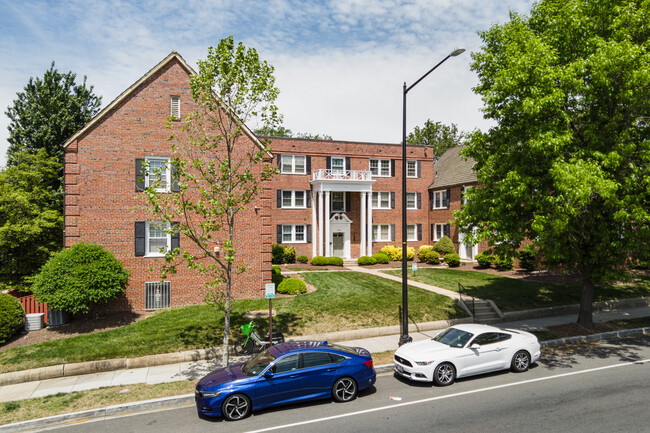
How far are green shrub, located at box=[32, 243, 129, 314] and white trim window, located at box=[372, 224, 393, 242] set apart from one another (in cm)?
2235

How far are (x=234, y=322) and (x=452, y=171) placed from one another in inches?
1016

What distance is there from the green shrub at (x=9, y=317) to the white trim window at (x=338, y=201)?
22628mm

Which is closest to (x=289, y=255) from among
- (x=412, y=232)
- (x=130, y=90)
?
(x=412, y=232)

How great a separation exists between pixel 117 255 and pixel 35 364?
556cm

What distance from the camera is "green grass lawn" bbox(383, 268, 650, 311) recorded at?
19.1 metres

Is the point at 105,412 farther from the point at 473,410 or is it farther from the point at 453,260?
the point at 453,260

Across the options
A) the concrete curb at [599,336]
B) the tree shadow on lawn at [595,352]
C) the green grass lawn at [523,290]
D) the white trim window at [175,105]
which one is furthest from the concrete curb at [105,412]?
the green grass lawn at [523,290]

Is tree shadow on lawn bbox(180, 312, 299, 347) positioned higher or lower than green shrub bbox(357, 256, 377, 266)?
lower

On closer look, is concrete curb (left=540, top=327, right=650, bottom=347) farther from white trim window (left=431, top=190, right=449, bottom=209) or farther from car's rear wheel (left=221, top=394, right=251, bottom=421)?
white trim window (left=431, top=190, right=449, bottom=209)

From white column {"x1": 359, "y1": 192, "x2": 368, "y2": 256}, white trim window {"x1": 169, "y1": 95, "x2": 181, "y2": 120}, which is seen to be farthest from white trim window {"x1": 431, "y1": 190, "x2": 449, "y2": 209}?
white trim window {"x1": 169, "y1": 95, "x2": 181, "y2": 120}

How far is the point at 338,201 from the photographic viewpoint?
33531 millimetres

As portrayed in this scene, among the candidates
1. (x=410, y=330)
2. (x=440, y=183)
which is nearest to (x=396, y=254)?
(x=440, y=183)

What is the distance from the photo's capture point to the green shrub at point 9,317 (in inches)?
541

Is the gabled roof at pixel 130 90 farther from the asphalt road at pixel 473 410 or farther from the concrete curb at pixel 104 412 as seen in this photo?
the asphalt road at pixel 473 410
